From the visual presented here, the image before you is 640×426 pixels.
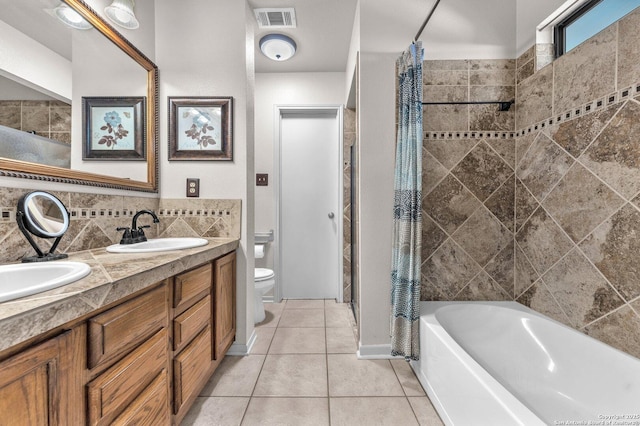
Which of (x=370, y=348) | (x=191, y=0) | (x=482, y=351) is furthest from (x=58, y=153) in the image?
(x=482, y=351)

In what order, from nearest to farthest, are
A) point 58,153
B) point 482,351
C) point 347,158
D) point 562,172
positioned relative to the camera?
point 58,153
point 562,172
point 482,351
point 347,158

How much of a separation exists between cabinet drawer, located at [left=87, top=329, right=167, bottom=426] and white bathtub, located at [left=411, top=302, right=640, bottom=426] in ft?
3.80

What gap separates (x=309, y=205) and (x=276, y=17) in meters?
1.62

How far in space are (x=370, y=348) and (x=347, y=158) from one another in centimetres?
170

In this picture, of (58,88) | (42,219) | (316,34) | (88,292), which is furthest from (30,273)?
(316,34)

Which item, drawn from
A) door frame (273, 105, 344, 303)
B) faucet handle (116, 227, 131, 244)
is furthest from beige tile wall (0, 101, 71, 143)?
door frame (273, 105, 344, 303)

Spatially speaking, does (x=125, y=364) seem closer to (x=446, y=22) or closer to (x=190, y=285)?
(x=190, y=285)

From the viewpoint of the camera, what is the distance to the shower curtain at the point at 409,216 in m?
1.47

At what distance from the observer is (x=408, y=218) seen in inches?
58.6

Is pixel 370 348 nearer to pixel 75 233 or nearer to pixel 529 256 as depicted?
pixel 529 256

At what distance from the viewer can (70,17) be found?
4.07 ft

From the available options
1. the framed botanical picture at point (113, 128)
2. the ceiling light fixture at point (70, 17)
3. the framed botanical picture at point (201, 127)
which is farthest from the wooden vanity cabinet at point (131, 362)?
the ceiling light fixture at point (70, 17)

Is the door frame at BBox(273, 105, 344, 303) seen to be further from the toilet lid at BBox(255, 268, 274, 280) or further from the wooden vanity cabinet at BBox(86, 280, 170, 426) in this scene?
the wooden vanity cabinet at BBox(86, 280, 170, 426)

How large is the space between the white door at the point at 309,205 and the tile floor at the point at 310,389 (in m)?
0.82
